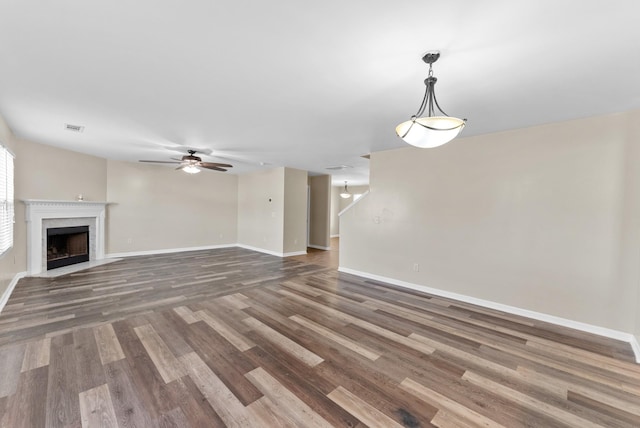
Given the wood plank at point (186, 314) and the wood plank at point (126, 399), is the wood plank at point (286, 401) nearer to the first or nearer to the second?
the wood plank at point (126, 399)

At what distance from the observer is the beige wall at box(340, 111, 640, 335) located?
296 cm

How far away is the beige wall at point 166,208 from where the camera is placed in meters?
6.71

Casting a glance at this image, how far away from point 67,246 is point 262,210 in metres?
4.62

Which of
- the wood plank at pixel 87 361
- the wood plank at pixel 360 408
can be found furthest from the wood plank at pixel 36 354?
the wood plank at pixel 360 408

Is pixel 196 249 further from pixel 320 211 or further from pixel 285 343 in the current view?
pixel 285 343

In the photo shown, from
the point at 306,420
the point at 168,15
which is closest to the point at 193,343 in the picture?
the point at 306,420

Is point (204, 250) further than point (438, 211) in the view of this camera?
Yes

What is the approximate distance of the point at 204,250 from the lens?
7973 mm

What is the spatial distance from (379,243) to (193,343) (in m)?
3.55

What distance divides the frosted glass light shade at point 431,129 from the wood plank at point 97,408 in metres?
2.81

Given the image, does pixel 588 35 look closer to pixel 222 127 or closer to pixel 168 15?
pixel 168 15

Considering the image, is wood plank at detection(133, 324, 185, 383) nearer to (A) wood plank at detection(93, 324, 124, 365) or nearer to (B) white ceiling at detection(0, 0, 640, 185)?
(A) wood plank at detection(93, 324, 124, 365)

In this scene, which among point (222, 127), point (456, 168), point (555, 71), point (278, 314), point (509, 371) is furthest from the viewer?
point (456, 168)

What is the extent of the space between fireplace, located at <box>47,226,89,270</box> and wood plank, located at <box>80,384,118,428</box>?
5.15 meters
